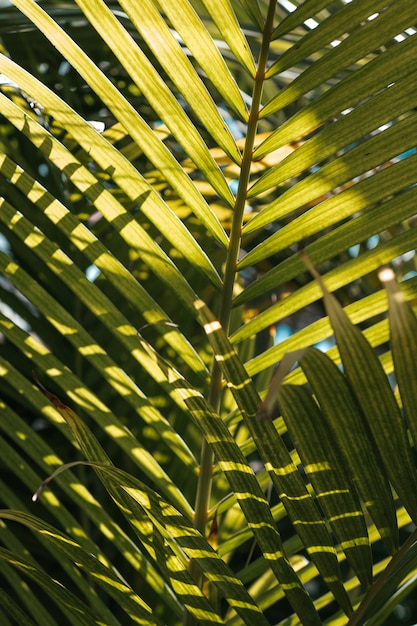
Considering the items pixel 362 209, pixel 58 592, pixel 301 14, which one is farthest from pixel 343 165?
pixel 58 592

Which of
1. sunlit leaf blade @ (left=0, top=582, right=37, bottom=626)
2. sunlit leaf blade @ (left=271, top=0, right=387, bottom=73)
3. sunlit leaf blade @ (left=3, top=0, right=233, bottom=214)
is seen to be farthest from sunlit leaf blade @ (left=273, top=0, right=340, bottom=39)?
sunlit leaf blade @ (left=0, top=582, right=37, bottom=626)

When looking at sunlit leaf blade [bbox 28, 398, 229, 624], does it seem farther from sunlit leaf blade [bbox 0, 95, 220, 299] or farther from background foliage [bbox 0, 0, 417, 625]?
sunlit leaf blade [bbox 0, 95, 220, 299]

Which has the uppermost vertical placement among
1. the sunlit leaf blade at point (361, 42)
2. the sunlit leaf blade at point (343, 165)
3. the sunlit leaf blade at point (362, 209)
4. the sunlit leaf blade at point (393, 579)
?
the sunlit leaf blade at point (361, 42)

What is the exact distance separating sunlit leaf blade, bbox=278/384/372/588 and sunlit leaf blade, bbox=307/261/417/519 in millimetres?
30

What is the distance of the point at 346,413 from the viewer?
38cm

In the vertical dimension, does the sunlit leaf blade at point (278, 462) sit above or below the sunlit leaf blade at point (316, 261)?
below

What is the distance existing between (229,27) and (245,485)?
353 mm

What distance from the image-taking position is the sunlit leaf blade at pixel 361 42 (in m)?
0.50

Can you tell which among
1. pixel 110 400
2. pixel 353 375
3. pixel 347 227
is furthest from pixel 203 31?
pixel 110 400

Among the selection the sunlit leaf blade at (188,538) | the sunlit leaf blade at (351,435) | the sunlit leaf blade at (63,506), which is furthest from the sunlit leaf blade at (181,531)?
the sunlit leaf blade at (63,506)

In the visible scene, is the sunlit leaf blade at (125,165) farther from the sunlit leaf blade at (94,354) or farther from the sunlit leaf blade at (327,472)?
the sunlit leaf blade at (327,472)

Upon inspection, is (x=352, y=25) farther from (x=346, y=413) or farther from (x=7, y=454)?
(x=7, y=454)

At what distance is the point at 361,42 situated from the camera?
0.51 meters

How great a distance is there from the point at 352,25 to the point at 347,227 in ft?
0.49
